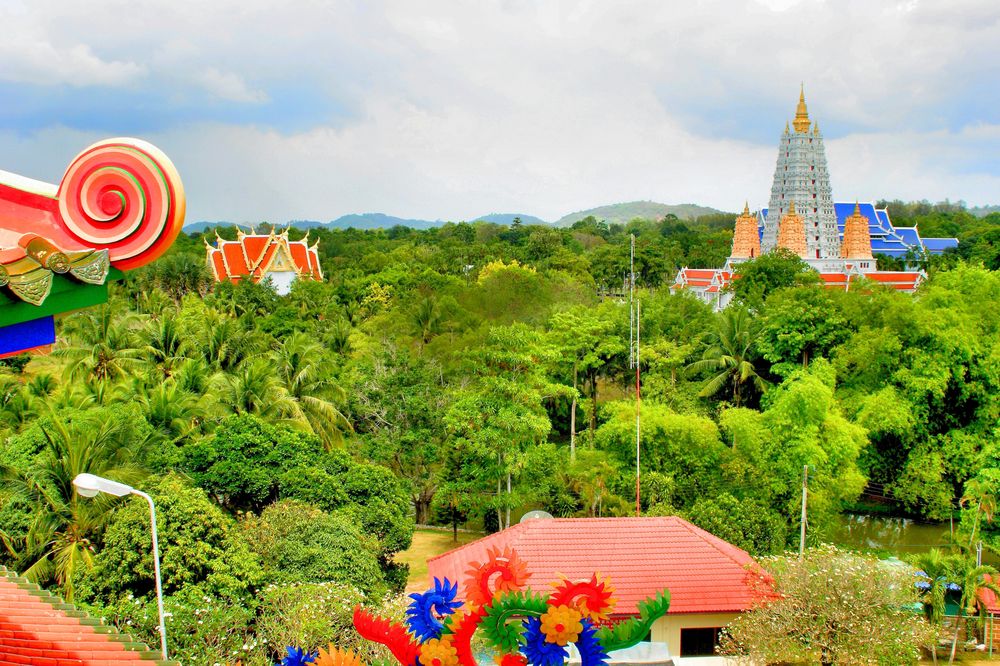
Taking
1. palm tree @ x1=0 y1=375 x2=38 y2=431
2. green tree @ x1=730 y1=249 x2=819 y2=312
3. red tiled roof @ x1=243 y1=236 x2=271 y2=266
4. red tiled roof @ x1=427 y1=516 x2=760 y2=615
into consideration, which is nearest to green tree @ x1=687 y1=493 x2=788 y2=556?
red tiled roof @ x1=427 y1=516 x2=760 y2=615

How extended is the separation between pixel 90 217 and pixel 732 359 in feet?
69.8

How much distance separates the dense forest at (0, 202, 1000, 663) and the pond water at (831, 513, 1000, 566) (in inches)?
20.9

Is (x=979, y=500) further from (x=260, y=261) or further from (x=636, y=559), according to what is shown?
(x=260, y=261)

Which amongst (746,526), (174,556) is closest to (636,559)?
(746,526)

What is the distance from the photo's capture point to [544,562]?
1377cm

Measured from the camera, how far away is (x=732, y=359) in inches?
981

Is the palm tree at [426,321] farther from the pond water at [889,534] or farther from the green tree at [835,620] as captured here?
the green tree at [835,620]

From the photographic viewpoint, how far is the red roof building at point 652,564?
43.1ft

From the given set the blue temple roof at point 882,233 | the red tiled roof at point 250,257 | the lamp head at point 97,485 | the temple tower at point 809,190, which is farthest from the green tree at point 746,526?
the blue temple roof at point 882,233

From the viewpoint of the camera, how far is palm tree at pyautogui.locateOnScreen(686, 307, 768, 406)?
977 inches

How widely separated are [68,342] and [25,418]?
596 centimetres

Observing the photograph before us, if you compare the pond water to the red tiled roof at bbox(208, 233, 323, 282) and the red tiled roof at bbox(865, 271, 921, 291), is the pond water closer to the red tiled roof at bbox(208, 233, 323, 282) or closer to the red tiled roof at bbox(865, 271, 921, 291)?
the red tiled roof at bbox(208, 233, 323, 282)

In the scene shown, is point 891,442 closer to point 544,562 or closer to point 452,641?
point 544,562

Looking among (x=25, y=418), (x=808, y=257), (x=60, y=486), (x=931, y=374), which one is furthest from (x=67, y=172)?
(x=808, y=257)
